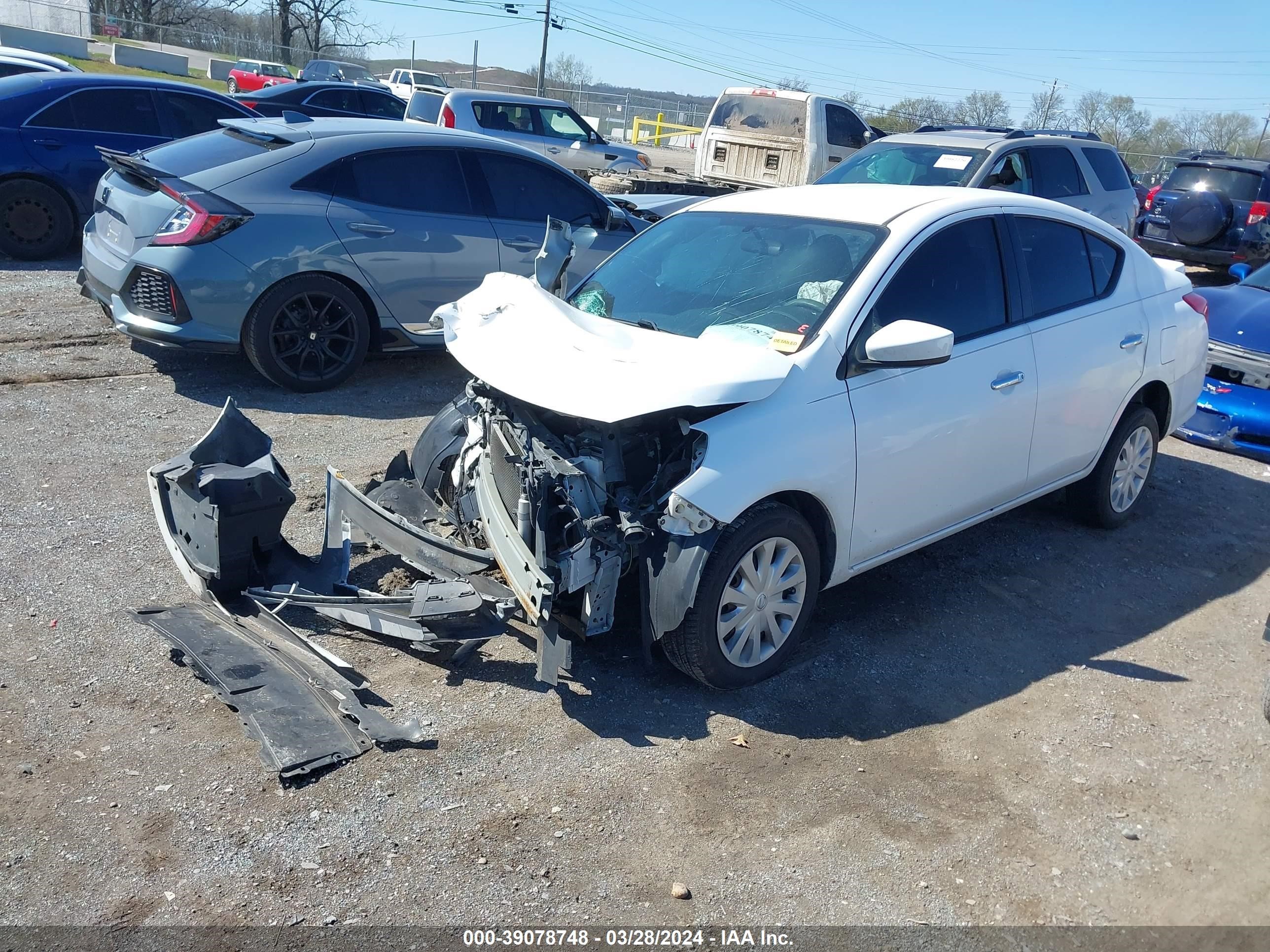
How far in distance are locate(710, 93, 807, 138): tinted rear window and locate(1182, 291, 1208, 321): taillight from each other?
9.84m

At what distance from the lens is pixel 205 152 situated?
23.7 ft

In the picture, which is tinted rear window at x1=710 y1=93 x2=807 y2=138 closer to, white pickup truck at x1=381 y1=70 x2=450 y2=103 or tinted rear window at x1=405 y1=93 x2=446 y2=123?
tinted rear window at x1=405 y1=93 x2=446 y2=123

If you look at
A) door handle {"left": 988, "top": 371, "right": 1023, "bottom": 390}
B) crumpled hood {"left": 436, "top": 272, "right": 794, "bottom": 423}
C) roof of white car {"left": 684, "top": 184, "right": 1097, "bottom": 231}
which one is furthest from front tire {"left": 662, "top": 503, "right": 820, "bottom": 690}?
roof of white car {"left": 684, "top": 184, "right": 1097, "bottom": 231}

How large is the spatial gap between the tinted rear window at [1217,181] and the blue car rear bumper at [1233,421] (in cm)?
971

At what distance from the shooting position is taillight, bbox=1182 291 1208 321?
241 inches

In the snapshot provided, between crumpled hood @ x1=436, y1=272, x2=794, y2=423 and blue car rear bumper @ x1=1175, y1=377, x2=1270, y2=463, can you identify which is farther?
blue car rear bumper @ x1=1175, y1=377, x2=1270, y2=463

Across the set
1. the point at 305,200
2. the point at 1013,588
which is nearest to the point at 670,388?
the point at 1013,588

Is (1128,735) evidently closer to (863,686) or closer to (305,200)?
(863,686)

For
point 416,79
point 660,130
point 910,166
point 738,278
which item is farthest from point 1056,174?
point 660,130

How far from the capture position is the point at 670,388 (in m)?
3.71

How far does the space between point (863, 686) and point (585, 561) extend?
1.33 meters

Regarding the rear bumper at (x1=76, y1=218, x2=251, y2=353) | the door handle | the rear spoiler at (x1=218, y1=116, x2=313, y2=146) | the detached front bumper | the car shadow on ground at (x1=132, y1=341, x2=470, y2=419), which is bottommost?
the car shadow on ground at (x1=132, y1=341, x2=470, y2=419)

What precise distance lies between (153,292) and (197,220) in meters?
0.55

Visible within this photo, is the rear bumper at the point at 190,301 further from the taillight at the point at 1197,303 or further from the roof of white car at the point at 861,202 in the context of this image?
the taillight at the point at 1197,303
